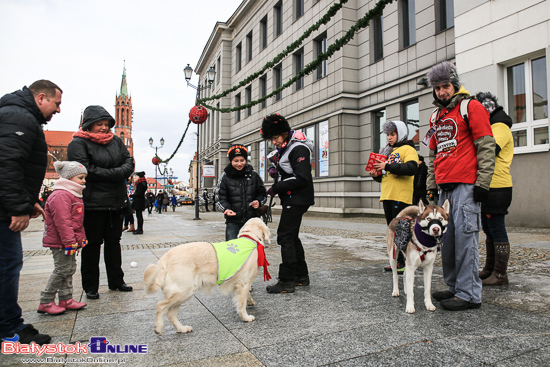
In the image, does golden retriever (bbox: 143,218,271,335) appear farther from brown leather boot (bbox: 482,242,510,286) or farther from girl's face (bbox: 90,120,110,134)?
brown leather boot (bbox: 482,242,510,286)

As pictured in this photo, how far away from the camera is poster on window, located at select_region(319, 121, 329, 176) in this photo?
1894 cm

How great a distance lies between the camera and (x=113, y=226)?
14.9 feet

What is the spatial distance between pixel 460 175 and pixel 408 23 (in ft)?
46.6

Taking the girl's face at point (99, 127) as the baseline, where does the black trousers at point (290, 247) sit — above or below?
below

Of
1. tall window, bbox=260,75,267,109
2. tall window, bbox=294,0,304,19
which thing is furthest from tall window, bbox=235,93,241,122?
tall window, bbox=294,0,304,19

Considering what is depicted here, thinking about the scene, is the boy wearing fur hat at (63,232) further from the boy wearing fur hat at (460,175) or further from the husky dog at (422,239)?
the boy wearing fur hat at (460,175)

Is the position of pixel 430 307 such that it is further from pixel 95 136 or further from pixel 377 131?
pixel 377 131

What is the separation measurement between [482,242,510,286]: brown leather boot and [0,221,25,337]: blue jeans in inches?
187

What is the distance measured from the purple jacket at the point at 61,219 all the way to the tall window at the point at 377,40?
15.9m

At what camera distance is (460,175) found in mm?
3607

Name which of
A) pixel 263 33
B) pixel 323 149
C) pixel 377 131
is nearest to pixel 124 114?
pixel 263 33

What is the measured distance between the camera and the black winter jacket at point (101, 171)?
4.20 meters

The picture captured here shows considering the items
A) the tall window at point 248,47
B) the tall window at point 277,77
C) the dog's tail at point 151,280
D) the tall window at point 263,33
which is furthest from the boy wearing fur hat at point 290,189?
the tall window at point 248,47

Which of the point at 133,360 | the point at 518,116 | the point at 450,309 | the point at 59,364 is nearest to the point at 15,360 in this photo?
the point at 59,364
